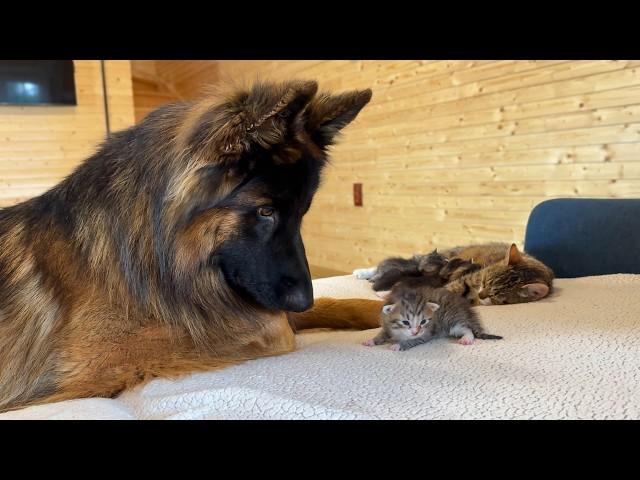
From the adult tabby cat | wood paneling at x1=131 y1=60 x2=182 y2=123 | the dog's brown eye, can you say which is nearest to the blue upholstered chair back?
the adult tabby cat

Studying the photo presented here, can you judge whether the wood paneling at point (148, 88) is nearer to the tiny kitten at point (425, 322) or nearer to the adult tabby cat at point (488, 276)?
the adult tabby cat at point (488, 276)

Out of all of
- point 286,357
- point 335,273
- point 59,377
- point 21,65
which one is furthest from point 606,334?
point 21,65

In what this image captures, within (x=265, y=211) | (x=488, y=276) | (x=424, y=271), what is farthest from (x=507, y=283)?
(x=265, y=211)

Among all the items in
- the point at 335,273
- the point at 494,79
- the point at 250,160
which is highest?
the point at 494,79

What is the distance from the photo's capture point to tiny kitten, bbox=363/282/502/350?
1.64 meters

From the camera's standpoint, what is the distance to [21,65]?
18.2 ft

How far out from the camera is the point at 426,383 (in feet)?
4.06

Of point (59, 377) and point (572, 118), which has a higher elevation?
point (572, 118)

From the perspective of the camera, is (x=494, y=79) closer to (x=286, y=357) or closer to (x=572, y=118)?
(x=572, y=118)

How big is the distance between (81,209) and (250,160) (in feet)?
1.87

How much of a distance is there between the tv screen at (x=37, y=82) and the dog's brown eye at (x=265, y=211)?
17.4ft

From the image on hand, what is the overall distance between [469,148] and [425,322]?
115 inches
